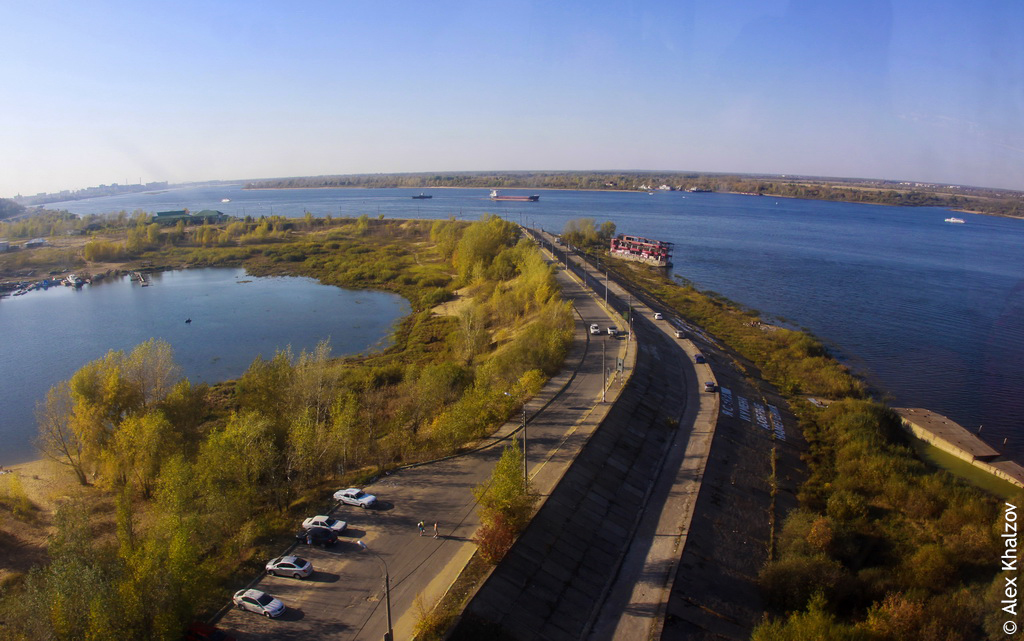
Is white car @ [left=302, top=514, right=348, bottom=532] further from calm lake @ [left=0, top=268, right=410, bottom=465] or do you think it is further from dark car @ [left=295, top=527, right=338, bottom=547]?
calm lake @ [left=0, top=268, right=410, bottom=465]

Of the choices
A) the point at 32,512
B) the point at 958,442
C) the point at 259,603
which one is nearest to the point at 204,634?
the point at 259,603

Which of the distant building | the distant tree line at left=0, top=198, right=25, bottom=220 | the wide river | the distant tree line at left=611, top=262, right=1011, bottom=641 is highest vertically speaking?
the distant tree line at left=0, top=198, right=25, bottom=220

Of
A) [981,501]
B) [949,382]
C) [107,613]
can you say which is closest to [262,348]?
[107,613]

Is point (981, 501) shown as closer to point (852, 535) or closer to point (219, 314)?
point (852, 535)

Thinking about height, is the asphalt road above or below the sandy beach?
above

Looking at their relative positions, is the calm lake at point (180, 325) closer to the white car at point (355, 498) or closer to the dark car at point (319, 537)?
the white car at point (355, 498)

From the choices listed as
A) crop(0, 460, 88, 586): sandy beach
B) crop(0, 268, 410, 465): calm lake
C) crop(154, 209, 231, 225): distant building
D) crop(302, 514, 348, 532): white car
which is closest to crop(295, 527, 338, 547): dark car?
crop(302, 514, 348, 532): white car

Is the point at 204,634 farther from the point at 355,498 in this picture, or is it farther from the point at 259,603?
the point at 355,498
